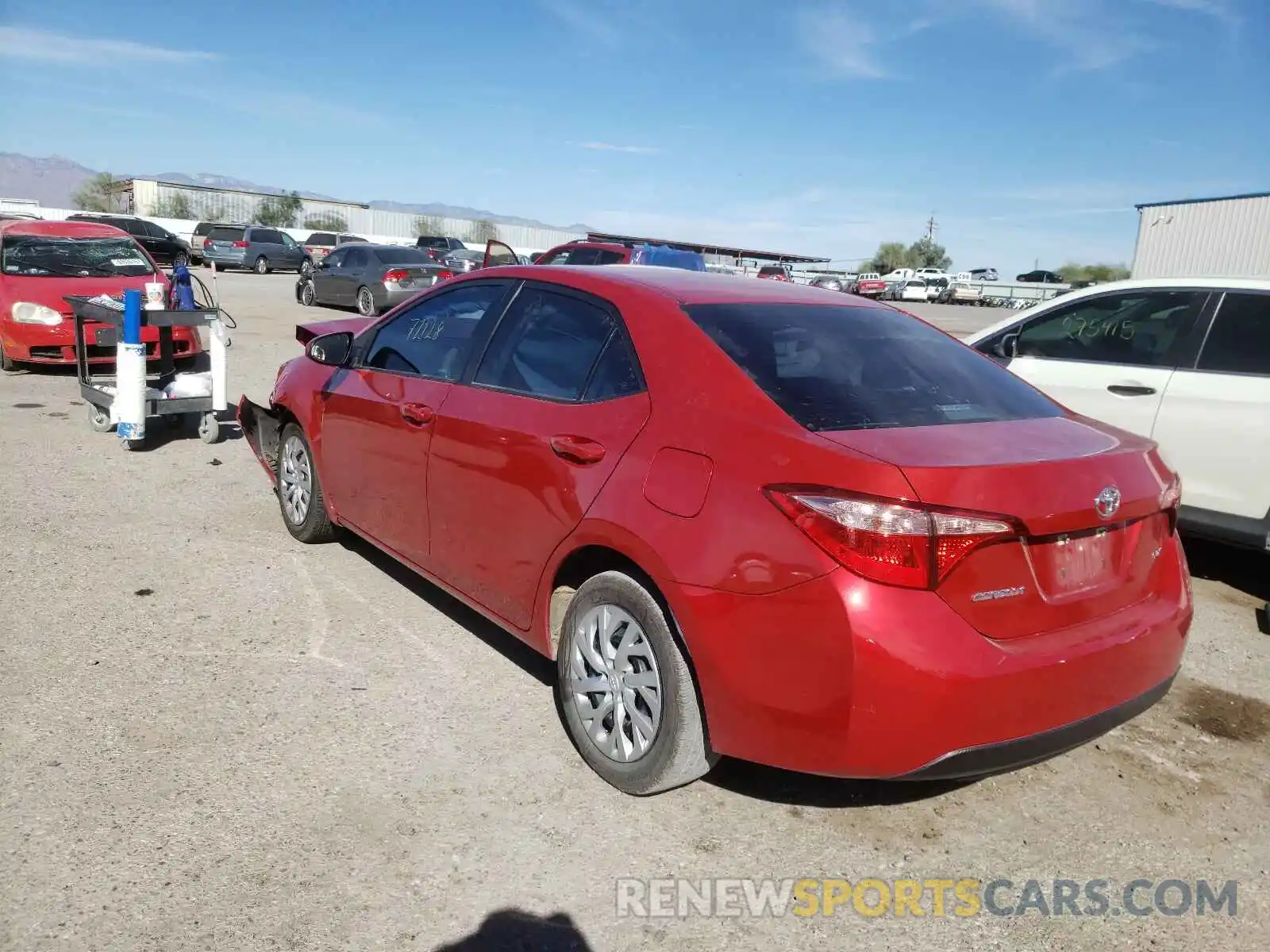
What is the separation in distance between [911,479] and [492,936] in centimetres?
159

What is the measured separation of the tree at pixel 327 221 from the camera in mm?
71750

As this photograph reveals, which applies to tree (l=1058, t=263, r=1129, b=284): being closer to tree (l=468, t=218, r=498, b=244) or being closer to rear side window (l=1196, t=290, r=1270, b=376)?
tree (l=468, t=218, r=498, b=244)

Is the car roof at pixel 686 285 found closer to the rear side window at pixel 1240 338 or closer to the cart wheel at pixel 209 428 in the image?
the rear side window at pixel 1240 338

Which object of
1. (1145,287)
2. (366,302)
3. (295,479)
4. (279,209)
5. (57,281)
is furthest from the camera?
(279,209)

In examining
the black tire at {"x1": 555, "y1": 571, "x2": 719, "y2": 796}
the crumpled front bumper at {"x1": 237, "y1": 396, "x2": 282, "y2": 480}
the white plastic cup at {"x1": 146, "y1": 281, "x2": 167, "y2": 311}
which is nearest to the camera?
the black tire at {"x1": 555, "y1": 571, "x2": 719, "y2": 796}

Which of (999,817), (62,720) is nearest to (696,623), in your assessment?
(999,817)

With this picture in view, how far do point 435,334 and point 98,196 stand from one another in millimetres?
96365

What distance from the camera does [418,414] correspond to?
164 inches

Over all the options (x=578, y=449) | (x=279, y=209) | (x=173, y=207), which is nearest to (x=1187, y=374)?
(x=578, y=449)

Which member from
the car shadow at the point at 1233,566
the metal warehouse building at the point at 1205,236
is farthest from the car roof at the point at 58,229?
the metal warehouse building at the point at 1205,236

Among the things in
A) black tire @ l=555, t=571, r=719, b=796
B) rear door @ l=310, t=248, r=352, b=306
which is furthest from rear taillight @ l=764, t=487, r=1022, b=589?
rear door @ l=310, t=248, r=352, b=306

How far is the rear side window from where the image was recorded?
530 centimetres

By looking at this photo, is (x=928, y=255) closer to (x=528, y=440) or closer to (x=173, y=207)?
(x=173, y=207)

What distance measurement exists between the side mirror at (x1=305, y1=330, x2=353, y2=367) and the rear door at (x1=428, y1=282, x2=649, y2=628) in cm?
115
